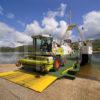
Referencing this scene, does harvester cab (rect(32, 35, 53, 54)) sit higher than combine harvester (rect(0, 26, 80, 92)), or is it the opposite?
harvester cab (rect(32, 35, 53, 54))

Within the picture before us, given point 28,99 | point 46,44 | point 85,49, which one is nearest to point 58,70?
point 46,44

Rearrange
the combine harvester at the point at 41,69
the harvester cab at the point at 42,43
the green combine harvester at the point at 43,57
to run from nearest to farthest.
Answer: the combine harvester at the point at 41,69 → the green combine harvester at the point at 43,57 → the harvester cab at the point at 42,43

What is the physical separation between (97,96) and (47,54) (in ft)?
16.8

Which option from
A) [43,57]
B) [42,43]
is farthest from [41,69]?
[42,43]

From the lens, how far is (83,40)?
21062 mm

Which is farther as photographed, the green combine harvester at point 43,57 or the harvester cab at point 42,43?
the harvester cab at point 42,43

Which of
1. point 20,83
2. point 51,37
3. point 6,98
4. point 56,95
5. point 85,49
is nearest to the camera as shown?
point 6,98

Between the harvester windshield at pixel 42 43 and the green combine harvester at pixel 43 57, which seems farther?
the harvester windshield at pixel 42 43

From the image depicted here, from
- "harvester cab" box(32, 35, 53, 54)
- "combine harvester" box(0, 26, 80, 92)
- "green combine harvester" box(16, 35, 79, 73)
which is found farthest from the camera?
"harvester cab" box(32, 35, 53, 54)

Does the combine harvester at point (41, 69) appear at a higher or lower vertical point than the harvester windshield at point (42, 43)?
lower

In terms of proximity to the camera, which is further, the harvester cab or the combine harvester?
the harvester cab

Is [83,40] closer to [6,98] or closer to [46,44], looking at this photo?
[46,44]

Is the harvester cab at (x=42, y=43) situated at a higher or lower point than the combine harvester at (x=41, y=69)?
higher

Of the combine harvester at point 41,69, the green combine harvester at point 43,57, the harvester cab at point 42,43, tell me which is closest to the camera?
the combine harvester at point 41,69
